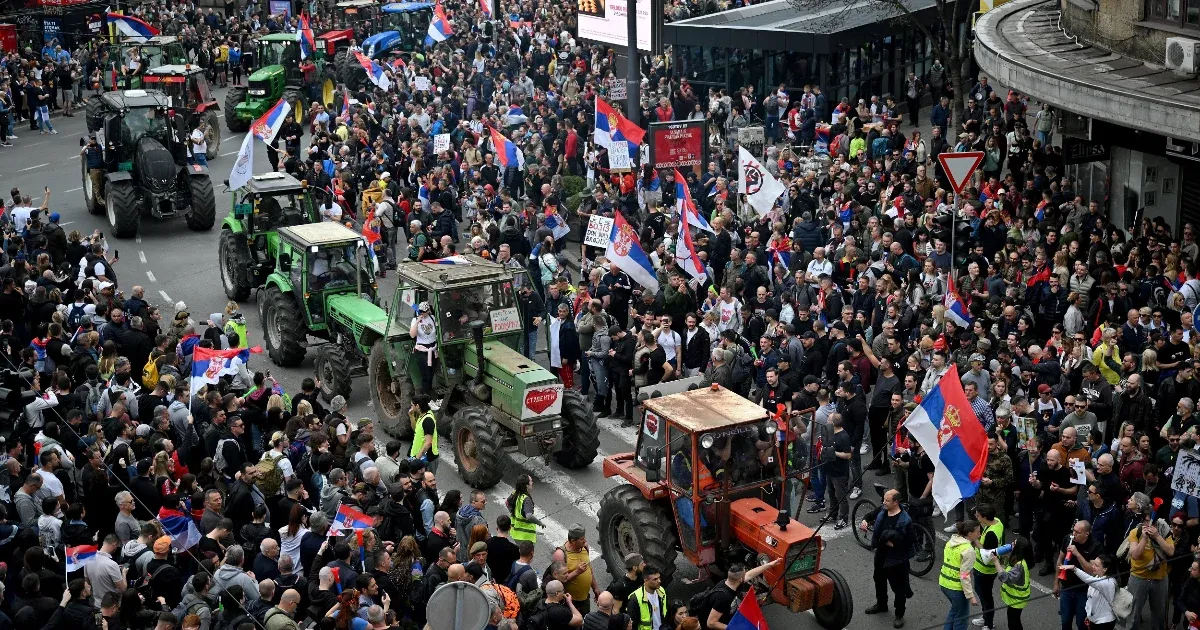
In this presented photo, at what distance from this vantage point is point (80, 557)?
42.4ft

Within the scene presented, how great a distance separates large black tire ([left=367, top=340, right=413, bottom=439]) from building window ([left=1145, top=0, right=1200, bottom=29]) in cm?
1120

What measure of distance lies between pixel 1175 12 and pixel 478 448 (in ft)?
36.1

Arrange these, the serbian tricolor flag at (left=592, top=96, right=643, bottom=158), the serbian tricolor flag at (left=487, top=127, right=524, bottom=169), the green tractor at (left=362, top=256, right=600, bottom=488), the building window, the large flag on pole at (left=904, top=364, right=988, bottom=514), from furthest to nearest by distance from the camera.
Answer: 1. the serbian tricolor flag at (left=487, top=127, right=524, bottom=169)
2. the serbian tricolor flag at (left=592, top=96, right=643, bottom=158)
3. the building window
4. the green tractor at (left=362, top=256, right=600, bottom=488)
5. the large flag on pole at (left=904, top=364, right=988, bottom=514)

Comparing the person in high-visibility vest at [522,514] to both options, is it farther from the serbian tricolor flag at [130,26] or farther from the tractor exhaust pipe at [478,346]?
the serbian tricolor flag at [130,26]

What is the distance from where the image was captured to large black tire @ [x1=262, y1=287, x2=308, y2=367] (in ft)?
69.4

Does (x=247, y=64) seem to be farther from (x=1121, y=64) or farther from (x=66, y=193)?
(x=1121, y=64)

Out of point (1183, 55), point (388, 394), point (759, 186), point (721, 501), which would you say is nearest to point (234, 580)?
point (721, 501)

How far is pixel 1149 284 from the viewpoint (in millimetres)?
18281

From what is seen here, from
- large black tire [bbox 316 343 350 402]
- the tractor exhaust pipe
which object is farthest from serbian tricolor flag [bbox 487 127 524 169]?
the tractor exhaust pipe

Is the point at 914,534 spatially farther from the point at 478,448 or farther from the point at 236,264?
the point at 236,264

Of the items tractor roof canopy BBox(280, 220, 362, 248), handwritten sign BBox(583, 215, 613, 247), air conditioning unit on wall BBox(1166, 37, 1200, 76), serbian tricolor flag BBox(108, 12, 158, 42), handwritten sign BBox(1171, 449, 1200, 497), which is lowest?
handwritten sign BBox(1171, 449, 1200, 497)

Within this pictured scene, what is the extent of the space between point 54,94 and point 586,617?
35.7 metres

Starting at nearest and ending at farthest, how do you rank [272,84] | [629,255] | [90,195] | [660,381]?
[660,381] < [629,255] < [90,195] < [272,84]

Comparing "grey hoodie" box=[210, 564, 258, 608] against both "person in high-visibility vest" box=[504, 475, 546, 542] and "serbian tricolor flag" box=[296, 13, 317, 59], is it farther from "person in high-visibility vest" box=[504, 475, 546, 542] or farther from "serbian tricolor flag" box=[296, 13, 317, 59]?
"serbian tricolor flag" box=[296, 13, 317, 59]
